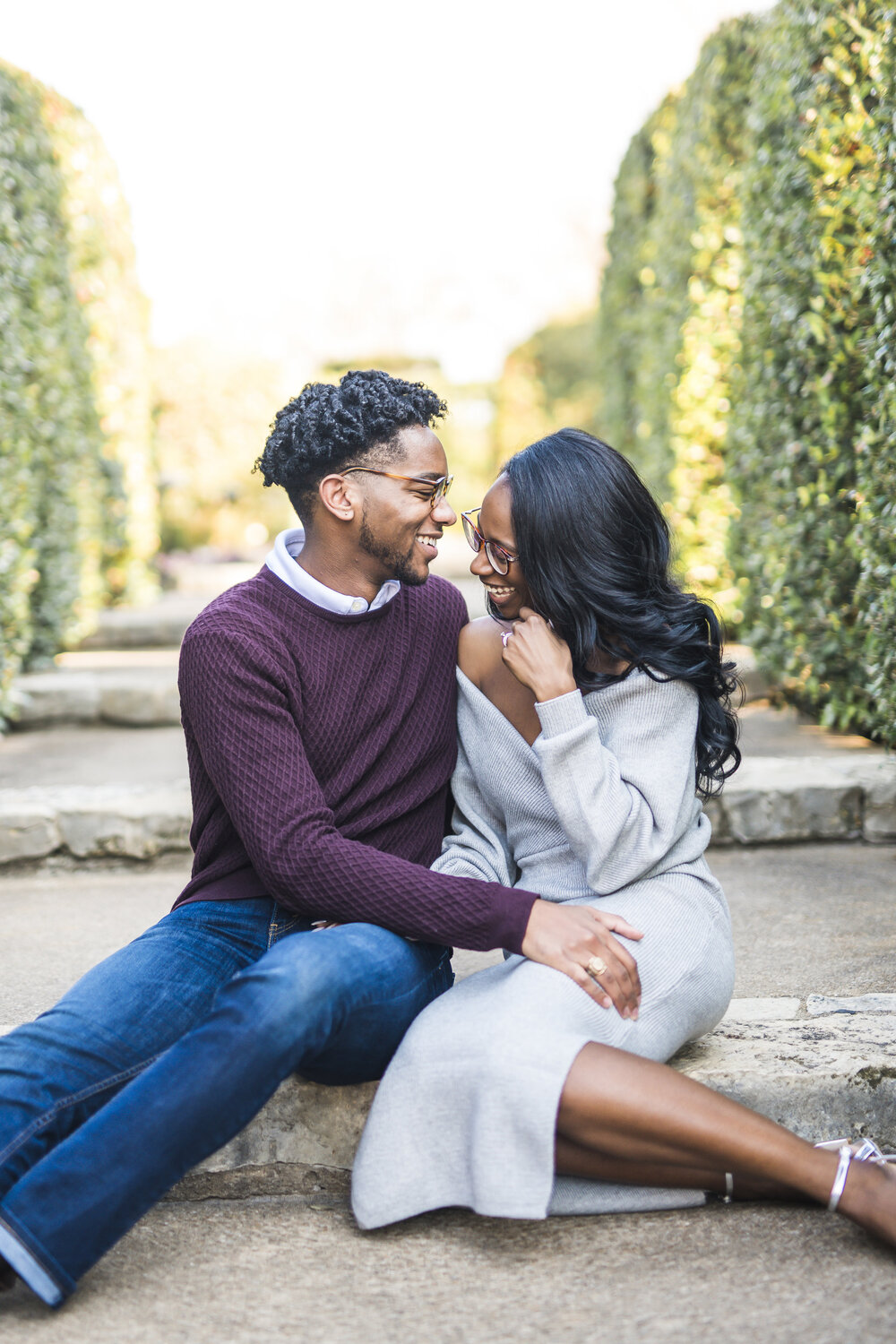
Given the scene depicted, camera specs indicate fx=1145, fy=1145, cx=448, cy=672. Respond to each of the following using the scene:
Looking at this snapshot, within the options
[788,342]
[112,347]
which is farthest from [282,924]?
[112,347]

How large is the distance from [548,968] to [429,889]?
256 millimetres

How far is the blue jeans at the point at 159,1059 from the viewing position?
5.83 feet

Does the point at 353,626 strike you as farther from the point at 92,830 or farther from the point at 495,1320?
the point at 92,830

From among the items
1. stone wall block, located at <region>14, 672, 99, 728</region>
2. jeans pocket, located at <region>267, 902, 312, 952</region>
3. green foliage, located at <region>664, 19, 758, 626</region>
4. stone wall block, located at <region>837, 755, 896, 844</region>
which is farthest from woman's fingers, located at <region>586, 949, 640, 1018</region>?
stone wall block, located at <region>14, 672, 99, 728</region>

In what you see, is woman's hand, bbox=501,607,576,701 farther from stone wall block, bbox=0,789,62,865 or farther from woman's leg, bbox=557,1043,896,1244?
stone wall block, bbox=0,789,62,865

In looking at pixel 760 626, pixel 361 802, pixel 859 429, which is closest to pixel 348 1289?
pixel 361 802

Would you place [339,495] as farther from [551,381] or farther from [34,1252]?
[551,381]

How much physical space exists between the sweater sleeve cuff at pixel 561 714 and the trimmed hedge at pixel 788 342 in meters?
1.73

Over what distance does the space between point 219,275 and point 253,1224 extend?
36591 mm

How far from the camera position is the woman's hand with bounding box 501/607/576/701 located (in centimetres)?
221

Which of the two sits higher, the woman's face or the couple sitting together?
the woman's face

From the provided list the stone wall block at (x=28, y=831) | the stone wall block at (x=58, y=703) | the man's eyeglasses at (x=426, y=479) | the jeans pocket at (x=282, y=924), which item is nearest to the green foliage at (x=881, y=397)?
the man's eyeglasses at (x=426, y=479)

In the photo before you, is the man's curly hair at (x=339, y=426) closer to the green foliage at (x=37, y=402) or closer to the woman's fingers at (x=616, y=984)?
the woman's fingers at (x=616, y=984)

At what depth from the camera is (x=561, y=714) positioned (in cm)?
217
